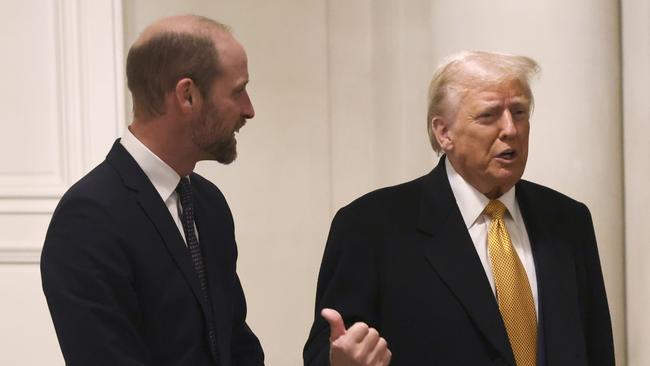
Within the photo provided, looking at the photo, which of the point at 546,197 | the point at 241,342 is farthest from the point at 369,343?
the point at 546,197

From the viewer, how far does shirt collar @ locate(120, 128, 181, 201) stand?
2.33 m

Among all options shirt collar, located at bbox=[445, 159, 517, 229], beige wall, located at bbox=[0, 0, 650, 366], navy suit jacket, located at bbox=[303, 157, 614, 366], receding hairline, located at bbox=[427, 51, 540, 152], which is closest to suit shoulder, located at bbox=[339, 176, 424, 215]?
navy suit jacket, located at bbox=[303, 157, 614, 366]

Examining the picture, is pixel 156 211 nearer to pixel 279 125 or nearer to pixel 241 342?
pixel 241 342

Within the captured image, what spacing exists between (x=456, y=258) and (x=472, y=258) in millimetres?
40

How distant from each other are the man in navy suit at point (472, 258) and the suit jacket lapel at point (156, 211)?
1.68ft

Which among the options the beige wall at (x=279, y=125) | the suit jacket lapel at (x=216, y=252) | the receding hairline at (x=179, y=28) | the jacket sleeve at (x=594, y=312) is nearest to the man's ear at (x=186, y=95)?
the receding hairline at (x=179, y=28)

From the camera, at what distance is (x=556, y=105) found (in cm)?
367

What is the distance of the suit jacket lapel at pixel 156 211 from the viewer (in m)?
2.26

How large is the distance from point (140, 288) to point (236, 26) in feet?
7.31

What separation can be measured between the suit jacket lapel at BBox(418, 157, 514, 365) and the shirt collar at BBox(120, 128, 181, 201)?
0.71 m

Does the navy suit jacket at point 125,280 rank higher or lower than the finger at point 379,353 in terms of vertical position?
higher

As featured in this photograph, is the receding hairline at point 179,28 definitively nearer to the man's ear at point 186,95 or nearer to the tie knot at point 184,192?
the man's ear at point 186,95

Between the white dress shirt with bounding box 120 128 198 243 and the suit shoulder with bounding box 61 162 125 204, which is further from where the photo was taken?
the white dress shirt with bounding box 120 128 198 243

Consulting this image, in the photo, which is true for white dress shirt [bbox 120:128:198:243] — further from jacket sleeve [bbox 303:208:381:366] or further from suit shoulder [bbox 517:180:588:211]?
suit shoulder [bbox 517:180:588:211]
